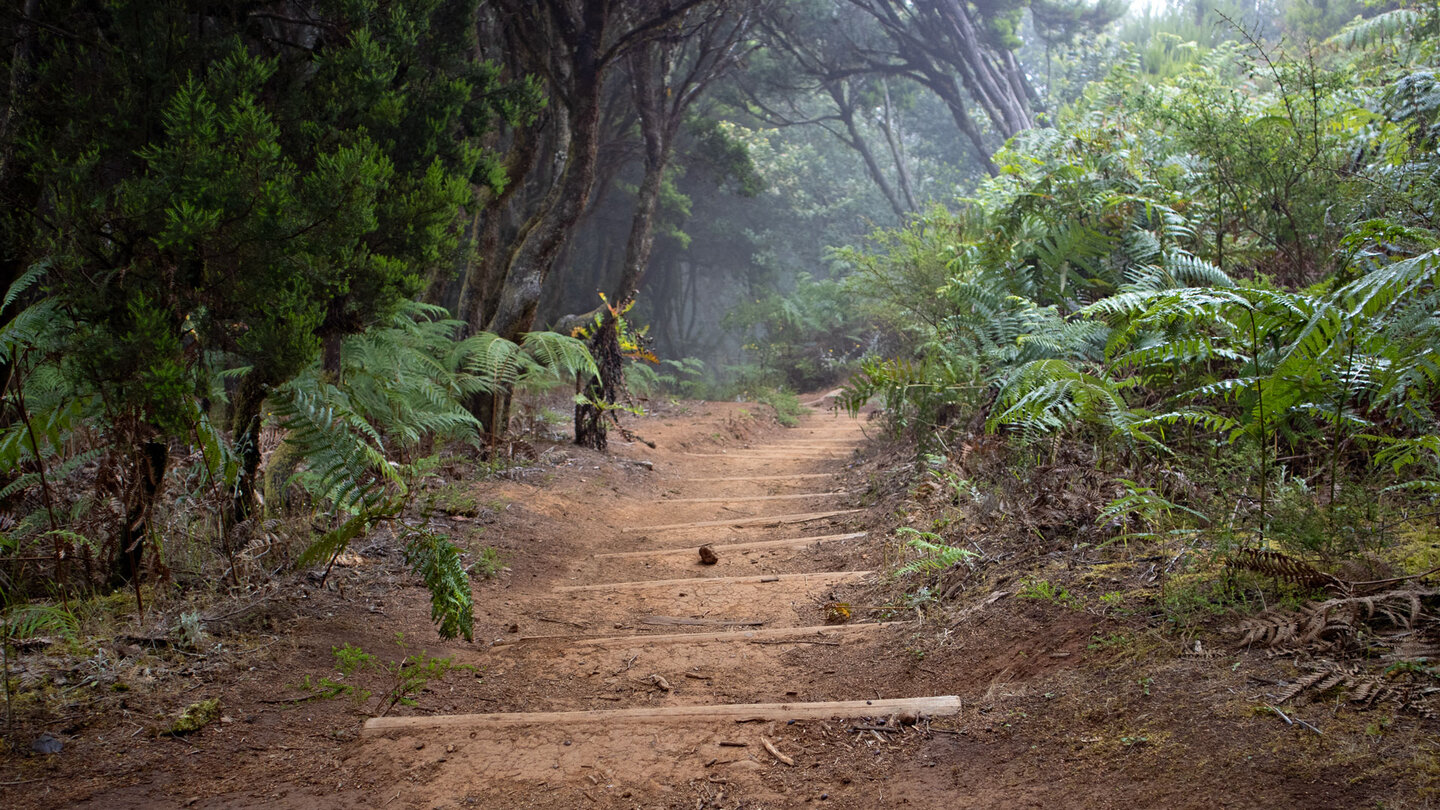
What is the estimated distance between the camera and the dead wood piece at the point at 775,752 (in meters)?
2.27

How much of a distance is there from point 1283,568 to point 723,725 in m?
1.57

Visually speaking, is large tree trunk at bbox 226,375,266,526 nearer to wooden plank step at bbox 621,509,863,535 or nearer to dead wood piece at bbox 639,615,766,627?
dead wood piece at bbox 639,615,766,627

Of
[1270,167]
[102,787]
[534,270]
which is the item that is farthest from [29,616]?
[1270,167]

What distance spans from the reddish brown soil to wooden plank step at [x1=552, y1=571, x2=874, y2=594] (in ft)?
0.53

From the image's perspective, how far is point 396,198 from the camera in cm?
395

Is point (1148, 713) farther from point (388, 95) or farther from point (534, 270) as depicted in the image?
point (534, 270)

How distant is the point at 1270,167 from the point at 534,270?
567 centimetres

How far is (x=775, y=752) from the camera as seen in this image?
230 cm

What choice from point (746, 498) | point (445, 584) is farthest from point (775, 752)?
point (746, 498)

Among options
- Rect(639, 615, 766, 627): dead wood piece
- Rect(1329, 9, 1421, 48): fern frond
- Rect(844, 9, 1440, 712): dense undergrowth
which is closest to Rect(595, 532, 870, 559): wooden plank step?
Rect(844, 9, 1440, 712): dense undergrowth

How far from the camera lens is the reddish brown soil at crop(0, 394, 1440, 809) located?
5.90ft

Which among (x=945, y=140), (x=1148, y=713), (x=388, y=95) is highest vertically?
(x=945, y=140)

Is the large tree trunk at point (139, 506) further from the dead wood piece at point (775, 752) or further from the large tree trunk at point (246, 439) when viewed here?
the dead wood piece at point (775, 752)

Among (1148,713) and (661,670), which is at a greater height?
(1148,713)
